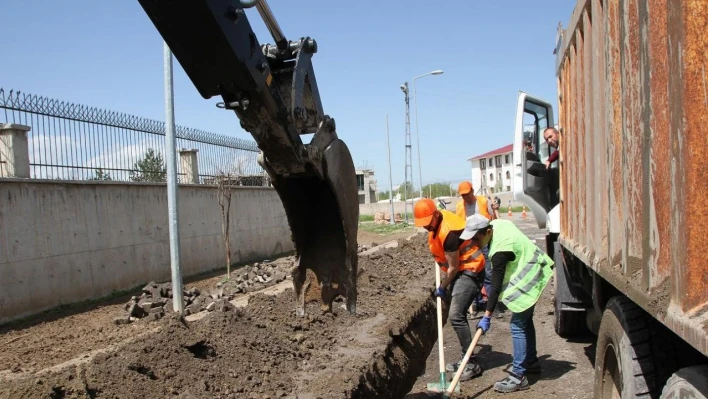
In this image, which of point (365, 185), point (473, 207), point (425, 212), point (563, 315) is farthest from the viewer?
point (365, 185)

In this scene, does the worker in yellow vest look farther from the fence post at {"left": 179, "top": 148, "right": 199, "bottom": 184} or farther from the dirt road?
the fence post at {"left": 179, "top": 148, "right": 199, "bottom": 184}

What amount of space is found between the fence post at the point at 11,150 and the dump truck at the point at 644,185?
23.7 ft

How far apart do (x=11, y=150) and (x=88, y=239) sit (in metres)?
1.85

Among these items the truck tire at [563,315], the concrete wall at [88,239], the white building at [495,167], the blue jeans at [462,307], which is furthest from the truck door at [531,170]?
the white building at [495,167]

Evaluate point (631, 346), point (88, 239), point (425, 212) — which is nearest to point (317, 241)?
point (425, 212)

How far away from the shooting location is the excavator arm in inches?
125

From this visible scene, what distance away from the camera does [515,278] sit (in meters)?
5.30

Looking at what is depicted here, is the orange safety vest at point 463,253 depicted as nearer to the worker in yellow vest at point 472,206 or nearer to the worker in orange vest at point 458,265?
the worker in orange vest at point 458,265

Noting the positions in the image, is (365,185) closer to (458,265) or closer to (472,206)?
(472,206)

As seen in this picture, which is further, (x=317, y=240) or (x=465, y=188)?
(x=465, y=188)

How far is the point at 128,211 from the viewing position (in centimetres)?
1050

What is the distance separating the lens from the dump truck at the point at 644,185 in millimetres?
1864

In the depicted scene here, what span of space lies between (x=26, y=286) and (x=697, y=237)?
27.6ft

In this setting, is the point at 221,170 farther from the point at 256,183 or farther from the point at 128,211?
the point at 128,211
